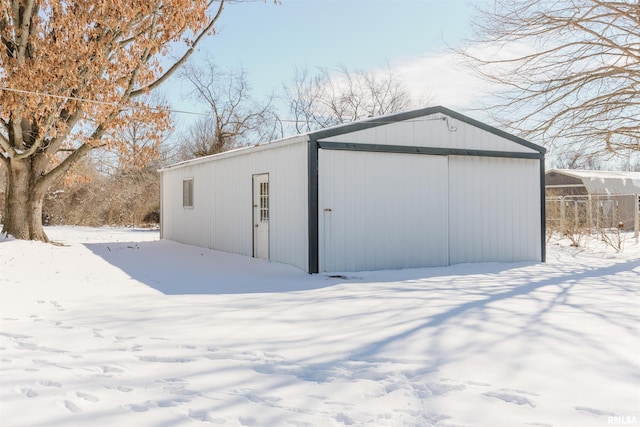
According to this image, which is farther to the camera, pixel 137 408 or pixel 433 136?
pixel 433 136

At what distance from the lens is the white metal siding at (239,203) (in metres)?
9.24

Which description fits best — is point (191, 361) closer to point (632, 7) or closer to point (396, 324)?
point (396, 324)

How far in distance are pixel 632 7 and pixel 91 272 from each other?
13.0 meters

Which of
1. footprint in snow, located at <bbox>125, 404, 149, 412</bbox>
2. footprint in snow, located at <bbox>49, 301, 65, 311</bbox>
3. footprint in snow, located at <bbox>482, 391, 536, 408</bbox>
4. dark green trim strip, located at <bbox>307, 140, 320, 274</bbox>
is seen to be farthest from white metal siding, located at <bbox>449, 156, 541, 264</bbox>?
footprint in snow, located at <bbox>125, 404, 149, 412</bbox>

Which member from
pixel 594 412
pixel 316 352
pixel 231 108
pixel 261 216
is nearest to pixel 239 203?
pixel 261 216

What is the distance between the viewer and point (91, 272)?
8906 millimetres

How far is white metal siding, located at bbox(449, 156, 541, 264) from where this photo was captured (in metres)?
10.4

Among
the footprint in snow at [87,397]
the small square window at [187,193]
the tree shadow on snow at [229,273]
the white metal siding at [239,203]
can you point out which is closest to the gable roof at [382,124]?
the white metal siding at [239,203]

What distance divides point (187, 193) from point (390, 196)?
294 inches

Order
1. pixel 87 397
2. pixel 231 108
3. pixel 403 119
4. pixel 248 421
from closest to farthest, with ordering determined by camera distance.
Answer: pixel 248 421 → pixel 87 397 → pixel 403 119 → pixel 231 108

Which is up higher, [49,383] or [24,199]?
[24,199]

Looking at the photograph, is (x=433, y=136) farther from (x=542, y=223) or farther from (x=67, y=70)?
(x=67, y=70)

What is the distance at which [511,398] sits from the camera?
10.6ft

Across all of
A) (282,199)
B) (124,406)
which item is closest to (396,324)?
(124,406)
